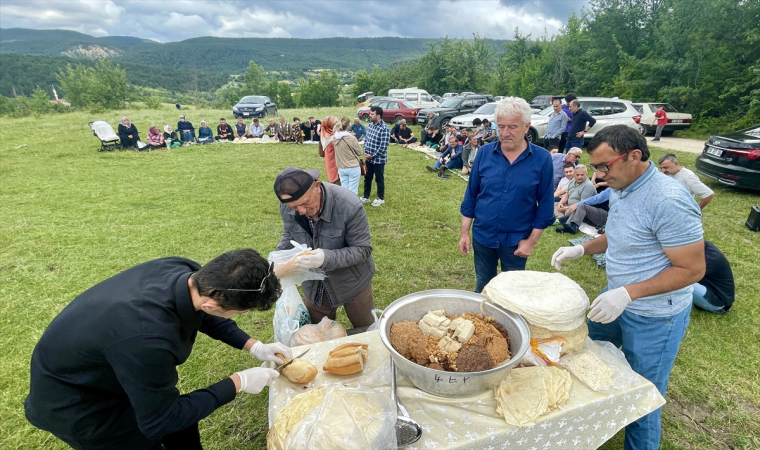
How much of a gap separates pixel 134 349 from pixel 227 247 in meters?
4.72

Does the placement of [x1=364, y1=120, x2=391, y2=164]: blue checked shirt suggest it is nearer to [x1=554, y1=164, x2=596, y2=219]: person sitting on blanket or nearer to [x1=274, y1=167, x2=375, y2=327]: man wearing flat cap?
[x1=554, y1=164, x2=596, y2=219]: person sitting on blanket

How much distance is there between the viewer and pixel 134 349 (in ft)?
4.20

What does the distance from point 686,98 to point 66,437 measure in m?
23.8

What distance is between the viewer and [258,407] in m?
2.84

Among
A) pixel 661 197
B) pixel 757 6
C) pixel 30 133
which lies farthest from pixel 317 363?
pixel 757 6

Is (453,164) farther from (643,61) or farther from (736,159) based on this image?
(643,61)

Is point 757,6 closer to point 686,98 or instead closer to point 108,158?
point 686,98

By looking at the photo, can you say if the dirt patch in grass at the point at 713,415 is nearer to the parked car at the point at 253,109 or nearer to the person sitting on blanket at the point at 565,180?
the person sitting on blanket at the point at 565,180

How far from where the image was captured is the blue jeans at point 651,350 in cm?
186

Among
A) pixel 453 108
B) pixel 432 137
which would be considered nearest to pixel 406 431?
pixel 432 137

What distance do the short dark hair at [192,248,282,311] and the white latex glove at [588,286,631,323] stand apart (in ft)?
5.17

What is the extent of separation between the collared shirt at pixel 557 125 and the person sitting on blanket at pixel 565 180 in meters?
3.03

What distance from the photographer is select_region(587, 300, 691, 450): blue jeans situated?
1855 millimetres

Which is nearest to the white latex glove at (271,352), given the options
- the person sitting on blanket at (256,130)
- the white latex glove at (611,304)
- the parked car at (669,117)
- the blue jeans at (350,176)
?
the white latex glove at (611,304)
